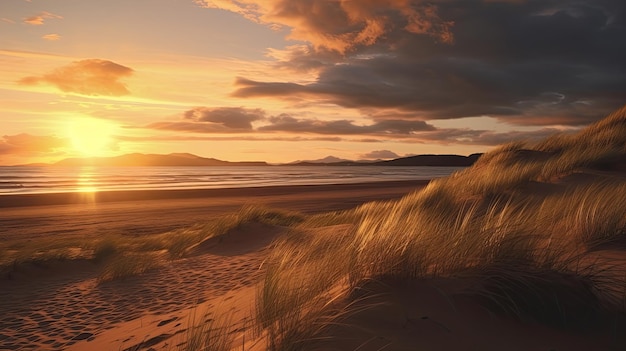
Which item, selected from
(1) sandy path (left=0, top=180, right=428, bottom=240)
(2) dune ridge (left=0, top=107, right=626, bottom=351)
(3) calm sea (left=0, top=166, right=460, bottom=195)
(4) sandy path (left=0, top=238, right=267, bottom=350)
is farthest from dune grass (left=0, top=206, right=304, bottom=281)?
(3) calm sea (left=0, top=166, right=460, bottom=195)

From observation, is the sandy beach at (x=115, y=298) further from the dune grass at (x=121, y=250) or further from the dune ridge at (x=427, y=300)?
the dune grass at (x=121, y=250)

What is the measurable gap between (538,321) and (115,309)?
17.8 ft

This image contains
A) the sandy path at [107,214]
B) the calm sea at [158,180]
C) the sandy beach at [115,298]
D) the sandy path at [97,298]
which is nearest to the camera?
the sandy beach at [115,298]

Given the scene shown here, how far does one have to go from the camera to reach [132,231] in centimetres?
1467

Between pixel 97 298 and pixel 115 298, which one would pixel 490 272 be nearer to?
pixel 115 298

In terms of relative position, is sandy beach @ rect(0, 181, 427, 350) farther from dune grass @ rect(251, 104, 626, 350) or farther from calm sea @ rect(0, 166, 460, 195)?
calm sea @ rect(0, 166, 460, 195)

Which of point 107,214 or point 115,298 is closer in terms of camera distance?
point 115,298

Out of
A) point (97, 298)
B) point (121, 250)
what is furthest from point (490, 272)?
point (121, 250)

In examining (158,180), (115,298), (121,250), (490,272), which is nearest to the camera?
(490,272)

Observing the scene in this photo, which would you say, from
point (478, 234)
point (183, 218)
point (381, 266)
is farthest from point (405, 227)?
point (183, 218)

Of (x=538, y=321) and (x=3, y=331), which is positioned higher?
(x=538, y=321)

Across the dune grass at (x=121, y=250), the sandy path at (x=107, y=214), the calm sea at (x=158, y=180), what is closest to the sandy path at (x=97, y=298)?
the dune grass at (x=121, y=250)

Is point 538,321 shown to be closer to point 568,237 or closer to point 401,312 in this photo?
point 401,312

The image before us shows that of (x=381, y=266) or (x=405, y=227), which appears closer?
(x=381, y=266)
